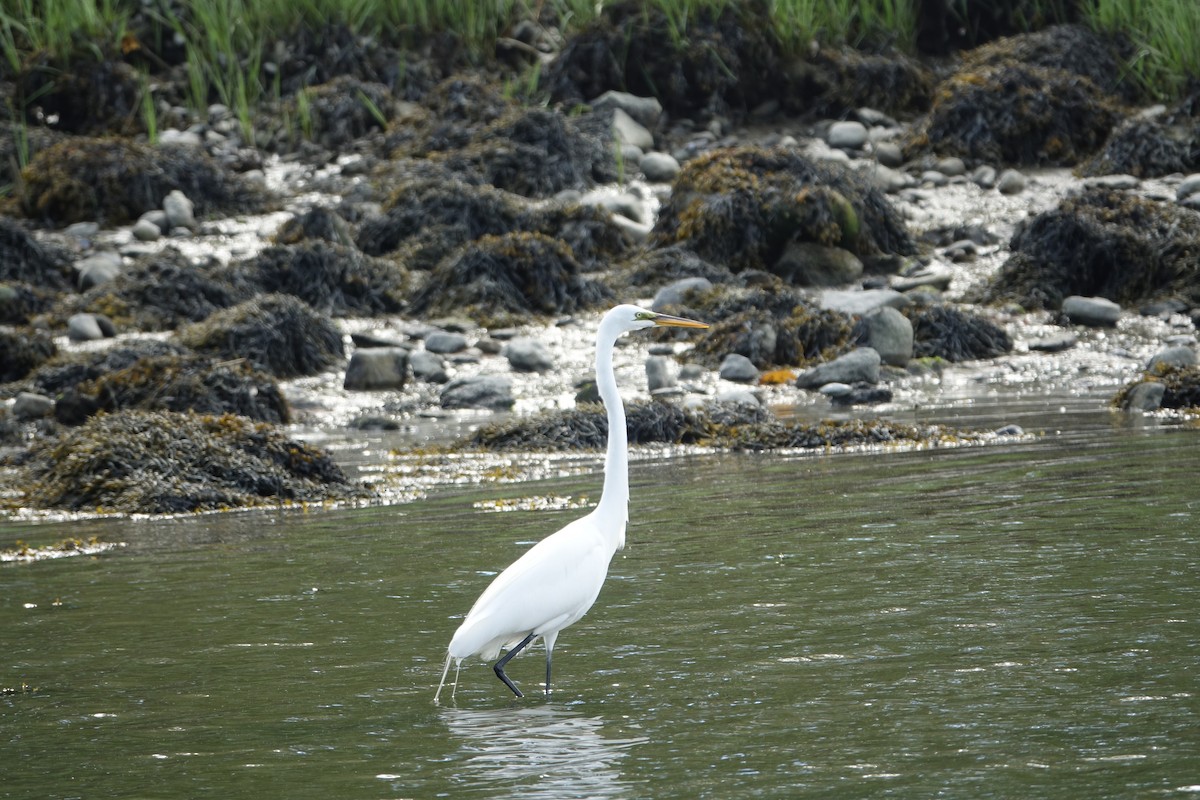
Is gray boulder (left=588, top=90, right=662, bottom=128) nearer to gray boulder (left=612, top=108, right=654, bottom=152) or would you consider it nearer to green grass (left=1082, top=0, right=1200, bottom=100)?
gray boulder (left=612, top=108, right=654, bottom=152)

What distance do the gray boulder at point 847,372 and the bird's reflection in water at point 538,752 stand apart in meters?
8.39

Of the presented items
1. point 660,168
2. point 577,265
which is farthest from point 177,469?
point 660,168

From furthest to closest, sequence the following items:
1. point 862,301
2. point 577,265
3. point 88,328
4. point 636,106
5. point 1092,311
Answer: point 636,106 < point 577,265 < point 862,301 < point 88,328 < point 1092,311

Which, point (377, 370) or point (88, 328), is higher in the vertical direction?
point (88, 328)

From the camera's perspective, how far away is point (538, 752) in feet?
15.4

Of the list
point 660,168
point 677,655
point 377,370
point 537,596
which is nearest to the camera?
point 537,596

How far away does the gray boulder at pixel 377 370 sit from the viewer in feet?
45.8

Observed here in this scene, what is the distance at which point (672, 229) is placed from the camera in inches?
688

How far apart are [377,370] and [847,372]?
3.92 metres

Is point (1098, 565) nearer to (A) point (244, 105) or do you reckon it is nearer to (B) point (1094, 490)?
(B) point (1094, 490)

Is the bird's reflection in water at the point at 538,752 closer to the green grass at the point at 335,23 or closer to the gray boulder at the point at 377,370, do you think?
the gray boulder at the point at 377,370

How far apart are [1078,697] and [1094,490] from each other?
390 centimetres

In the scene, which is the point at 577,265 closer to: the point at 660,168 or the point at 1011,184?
the point at 660,168

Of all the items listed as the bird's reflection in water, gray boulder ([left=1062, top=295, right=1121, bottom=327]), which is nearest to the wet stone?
gray boulder ([left=1062, top=295, right=1121, bottom=327])
